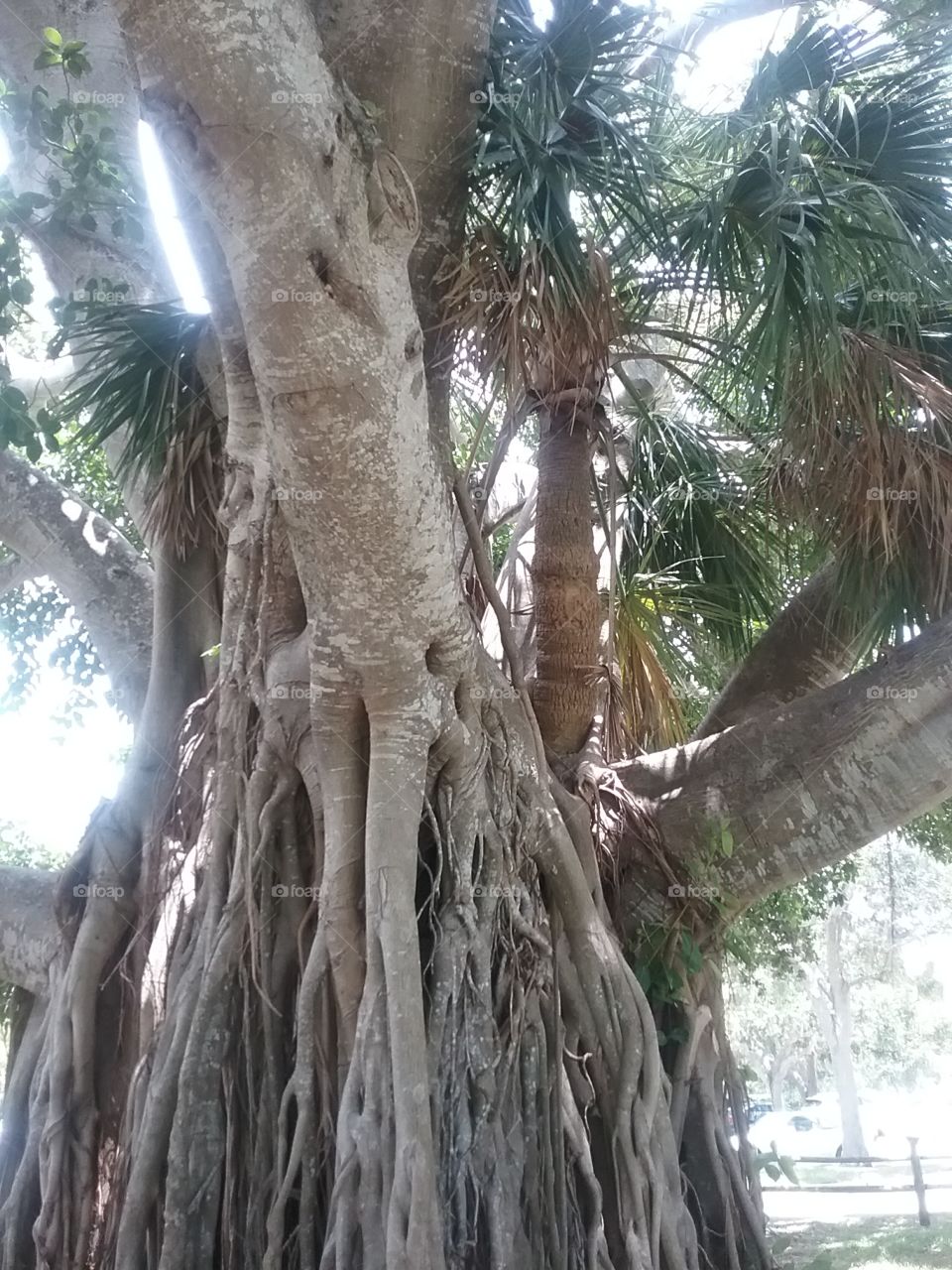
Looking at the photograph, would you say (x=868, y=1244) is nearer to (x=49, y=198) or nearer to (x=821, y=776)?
(x=821, y=776)

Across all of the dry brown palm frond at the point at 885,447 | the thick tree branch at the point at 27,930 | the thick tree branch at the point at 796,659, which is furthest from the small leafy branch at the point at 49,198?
the thick tree branch at the point at 796,659

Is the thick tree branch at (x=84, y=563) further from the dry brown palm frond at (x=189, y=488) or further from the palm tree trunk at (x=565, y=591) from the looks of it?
the palm tree trunk at (x=565, y=591)

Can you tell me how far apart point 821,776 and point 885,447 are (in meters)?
1.26

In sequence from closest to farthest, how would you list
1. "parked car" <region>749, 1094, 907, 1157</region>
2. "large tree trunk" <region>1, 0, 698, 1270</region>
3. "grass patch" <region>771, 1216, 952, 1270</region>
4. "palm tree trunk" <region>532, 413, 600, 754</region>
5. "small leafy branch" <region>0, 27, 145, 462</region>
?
"large tree trunk" <region>1, 0, 698, 1270</region>
"small leafy branch" <region>0, 27, 145, 462</region>
"palm tree trunk" <region>532, 413, 600, 754</region>
"grass patch" <region>771, 1216, 952, 1270</region>
"parked car" <region>749, 1094, 907, 1157</region>

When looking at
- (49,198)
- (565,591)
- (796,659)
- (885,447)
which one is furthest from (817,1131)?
(49,198)

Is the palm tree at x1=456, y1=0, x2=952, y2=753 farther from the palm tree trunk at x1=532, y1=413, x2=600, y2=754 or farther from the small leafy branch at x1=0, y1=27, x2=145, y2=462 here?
the small leafy branch at x1=0, y1=27, x2=145, y2=462

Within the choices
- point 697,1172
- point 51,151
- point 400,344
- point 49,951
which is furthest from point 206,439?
point 697,1172

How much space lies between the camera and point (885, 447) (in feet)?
13.0

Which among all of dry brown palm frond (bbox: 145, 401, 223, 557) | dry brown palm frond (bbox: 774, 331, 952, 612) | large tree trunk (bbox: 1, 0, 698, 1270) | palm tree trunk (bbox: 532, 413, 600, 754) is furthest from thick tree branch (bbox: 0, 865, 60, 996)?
dry brown palm frond (bbox: 774, 331, 952, 612)

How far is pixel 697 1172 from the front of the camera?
3.75 m

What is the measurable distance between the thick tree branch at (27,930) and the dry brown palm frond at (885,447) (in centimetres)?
337

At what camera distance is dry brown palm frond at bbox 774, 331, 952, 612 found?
12.7 ft

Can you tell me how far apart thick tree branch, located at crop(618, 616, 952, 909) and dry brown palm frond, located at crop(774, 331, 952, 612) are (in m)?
0.41

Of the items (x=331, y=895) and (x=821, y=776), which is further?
(x=821, y=776)
